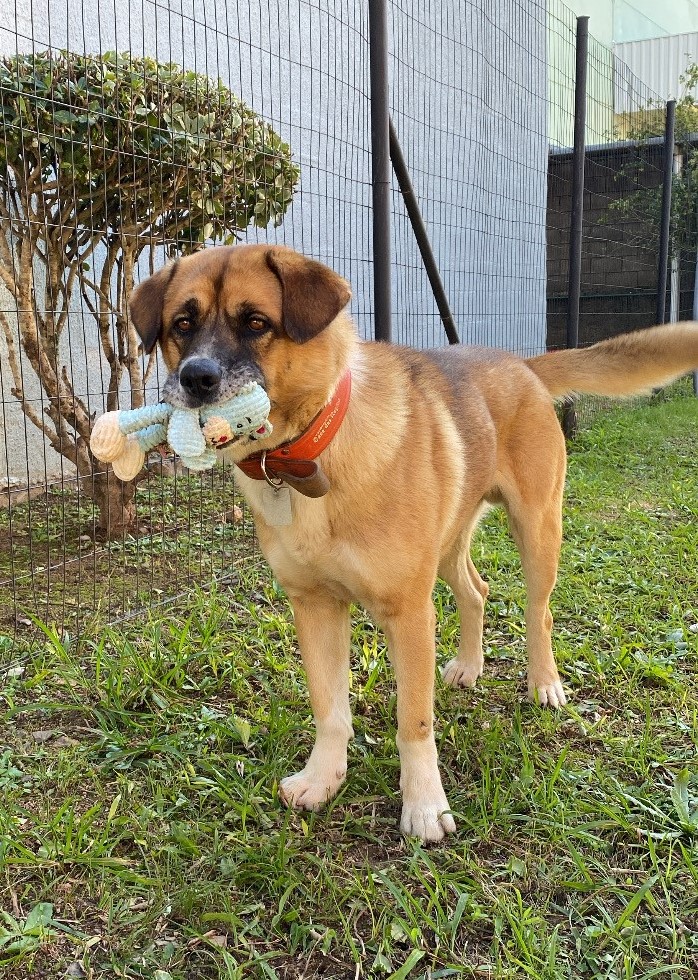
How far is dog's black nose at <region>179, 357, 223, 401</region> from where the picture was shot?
1934 mm

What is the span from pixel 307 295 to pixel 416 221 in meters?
3.82

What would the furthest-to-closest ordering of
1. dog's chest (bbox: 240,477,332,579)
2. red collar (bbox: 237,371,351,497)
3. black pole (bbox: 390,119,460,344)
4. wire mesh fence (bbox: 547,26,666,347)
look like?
wire mesh fence (bbox: 547,26,666,347), black pole (bbox: 390,119,460,344), dog's chest (bbox: 240,477,332,579), red collar (bbox: 237,371,351,497)

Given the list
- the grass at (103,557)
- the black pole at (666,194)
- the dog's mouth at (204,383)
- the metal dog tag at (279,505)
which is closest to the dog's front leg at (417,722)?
the metal dog tag at (279,505)

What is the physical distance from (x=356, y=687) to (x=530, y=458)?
3.48ft

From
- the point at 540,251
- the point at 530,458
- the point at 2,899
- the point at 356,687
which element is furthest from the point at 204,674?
the point at 540,251

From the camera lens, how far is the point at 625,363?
130 inches

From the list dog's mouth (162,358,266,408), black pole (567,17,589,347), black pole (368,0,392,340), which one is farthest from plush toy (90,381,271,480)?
black pole (567,17,589,347)

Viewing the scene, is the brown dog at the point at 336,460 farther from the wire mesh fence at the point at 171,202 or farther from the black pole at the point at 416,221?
the black pole at the point at 416,221

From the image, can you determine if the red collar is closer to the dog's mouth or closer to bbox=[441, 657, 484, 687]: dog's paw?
the dog's mouth

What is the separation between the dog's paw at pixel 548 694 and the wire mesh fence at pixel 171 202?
69.0 inches

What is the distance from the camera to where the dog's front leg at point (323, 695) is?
247cm

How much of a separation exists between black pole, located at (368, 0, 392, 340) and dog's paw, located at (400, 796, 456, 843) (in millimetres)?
2943

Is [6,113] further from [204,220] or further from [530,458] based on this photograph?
[530,458]

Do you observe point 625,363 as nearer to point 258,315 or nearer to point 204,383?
point 258,315
